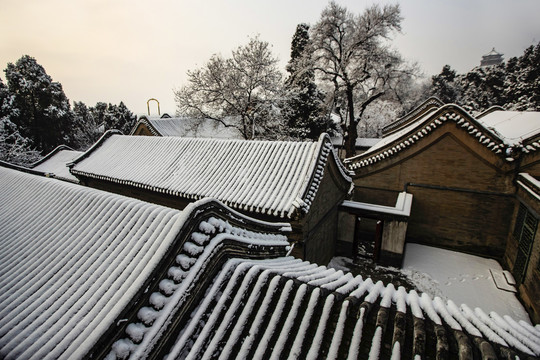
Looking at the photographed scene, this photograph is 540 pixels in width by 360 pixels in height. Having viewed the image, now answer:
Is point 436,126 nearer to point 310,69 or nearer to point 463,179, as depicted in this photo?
point 463,179

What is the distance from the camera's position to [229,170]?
976 cm

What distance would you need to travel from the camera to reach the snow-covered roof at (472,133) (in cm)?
1038

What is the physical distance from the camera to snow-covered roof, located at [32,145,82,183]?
1722 cm

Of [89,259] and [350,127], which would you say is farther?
[350,127]

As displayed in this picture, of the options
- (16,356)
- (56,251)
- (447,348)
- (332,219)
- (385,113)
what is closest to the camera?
(447,348)

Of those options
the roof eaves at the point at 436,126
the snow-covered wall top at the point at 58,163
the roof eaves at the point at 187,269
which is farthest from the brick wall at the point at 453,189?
the snow-covered wall top at the point at 58,163

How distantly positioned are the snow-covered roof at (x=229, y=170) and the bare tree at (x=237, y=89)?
833cm

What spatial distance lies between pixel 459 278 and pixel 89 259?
11694mm

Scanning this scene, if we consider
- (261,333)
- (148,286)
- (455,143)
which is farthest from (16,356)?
(455,143)

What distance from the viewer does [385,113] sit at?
121ft

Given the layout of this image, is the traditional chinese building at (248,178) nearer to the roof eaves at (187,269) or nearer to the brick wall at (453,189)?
the brick wall at (453,189)

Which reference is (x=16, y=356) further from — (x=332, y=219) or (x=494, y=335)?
(x=332, y=219)

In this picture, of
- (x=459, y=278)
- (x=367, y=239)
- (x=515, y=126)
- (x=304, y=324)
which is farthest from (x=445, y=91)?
(x=304, y=324)

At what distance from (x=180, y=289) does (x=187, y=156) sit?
892 centimetres
